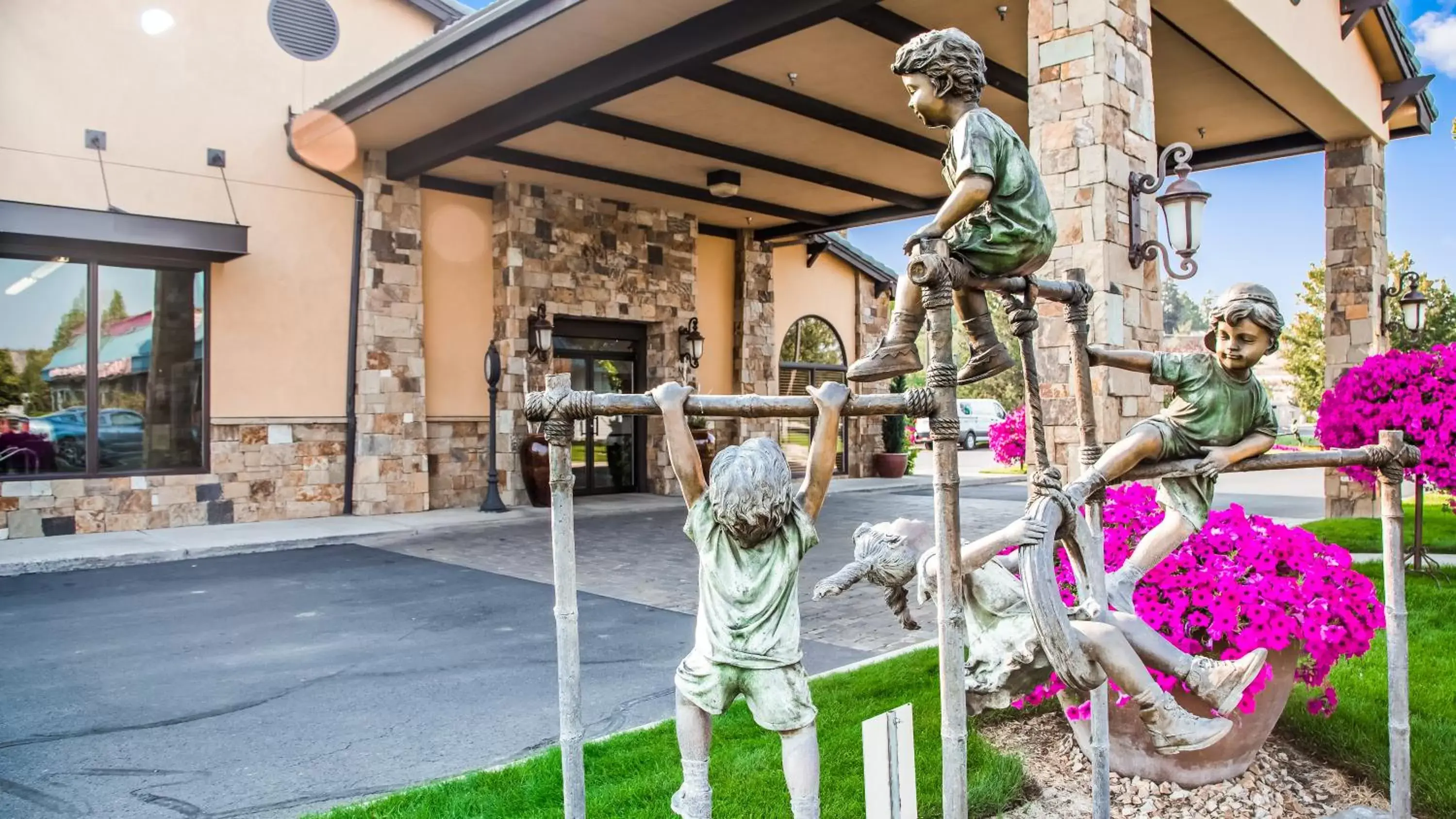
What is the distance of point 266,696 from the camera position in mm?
4395

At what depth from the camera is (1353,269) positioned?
10594mm

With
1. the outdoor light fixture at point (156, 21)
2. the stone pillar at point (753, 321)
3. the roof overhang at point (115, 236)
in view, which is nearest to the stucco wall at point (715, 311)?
the stone pillar at point (753, 321)

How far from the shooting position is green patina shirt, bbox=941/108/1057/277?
2043 mm

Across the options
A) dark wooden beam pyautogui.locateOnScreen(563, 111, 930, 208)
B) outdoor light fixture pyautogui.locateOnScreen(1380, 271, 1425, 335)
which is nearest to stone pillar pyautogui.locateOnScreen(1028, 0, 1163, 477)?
dark wooden beam pyautogui.locateOnScreen(563, 111, 930, 208)

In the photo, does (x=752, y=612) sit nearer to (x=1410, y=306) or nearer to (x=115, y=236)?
(x=115, y=236)

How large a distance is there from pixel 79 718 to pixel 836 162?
33.9 ft

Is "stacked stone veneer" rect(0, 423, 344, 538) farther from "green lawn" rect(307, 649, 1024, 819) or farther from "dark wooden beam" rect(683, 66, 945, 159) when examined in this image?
"green lawn" rect(307, 649, 1024, 819)

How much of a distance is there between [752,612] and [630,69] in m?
7.36

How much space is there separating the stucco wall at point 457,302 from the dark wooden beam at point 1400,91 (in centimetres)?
1210

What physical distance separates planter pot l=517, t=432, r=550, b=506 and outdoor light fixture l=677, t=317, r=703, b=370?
3019 millimetres

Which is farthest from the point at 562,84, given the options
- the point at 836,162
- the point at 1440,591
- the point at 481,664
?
the point at 1440,591

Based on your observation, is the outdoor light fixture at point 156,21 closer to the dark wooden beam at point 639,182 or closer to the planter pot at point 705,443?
the dark wooden beam at point 639,182

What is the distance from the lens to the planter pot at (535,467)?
11992mm

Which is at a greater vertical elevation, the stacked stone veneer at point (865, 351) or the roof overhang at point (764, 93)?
the roof overhang at point (764, 93)
